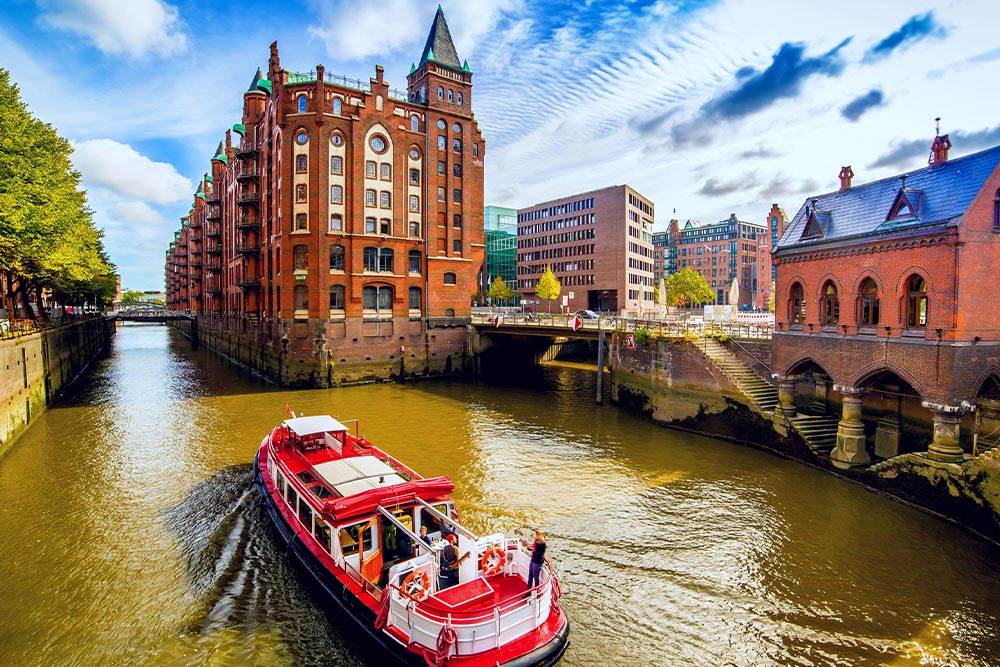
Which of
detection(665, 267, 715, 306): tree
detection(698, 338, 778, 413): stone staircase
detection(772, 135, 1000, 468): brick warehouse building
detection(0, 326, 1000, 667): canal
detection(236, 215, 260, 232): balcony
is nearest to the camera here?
detection(0, 326, 1000, 667): canal

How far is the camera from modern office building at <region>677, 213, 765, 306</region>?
470 ft

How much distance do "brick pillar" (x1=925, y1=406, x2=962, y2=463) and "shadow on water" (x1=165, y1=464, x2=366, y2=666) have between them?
21.4 metres

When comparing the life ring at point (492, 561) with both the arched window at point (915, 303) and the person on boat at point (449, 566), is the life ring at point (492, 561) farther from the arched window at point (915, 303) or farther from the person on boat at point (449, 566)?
the arched window at point (915, 303)

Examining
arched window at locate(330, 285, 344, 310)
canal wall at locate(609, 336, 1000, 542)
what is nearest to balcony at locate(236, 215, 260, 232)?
arched window at locate(330, 285, 344, 310)

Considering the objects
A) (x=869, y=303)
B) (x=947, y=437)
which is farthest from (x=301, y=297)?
(x=947, y=437)

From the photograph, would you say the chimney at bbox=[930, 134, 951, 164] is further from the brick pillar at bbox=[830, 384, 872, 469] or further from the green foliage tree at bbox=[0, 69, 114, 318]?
the green foliage tree at bbox=[0, 69, 114, 318]

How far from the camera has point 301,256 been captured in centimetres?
4762

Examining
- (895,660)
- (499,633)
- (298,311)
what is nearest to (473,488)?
(499,633)

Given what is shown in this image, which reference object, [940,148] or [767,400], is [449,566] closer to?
[767,400]

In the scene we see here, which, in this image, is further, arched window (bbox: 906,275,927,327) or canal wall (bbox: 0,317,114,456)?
canal wall (bbox: 0,317,114,456)

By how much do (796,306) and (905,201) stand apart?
23.4 ft

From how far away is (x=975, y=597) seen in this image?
1431 cm

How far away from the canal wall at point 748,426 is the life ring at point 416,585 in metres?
18.4

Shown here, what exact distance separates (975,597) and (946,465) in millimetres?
6153
